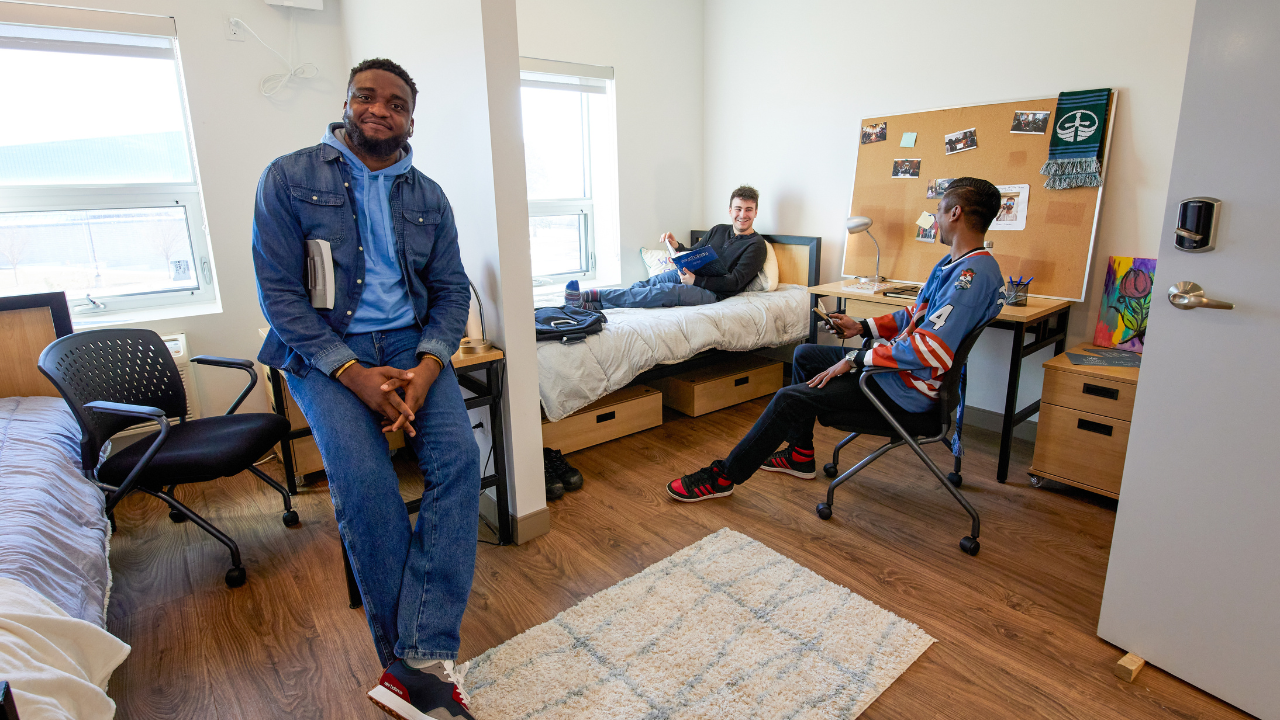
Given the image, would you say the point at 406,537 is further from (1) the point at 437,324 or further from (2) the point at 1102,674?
(2) the point at 1102,674

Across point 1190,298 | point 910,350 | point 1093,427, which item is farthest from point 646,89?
point 1190,298

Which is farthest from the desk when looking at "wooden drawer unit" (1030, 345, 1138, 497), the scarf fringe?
the scarf fringe

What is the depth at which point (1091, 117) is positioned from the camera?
2.72 metres

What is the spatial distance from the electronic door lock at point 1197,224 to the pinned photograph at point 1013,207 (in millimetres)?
1626

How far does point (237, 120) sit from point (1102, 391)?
368cm

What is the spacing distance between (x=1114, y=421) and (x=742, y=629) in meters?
1.62

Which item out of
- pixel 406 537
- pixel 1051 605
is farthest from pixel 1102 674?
pixel 406 537

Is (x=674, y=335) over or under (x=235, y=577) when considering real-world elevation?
over

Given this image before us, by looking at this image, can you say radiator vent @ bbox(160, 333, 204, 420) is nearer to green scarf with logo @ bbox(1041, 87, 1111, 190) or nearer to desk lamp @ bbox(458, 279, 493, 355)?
desk lamp @ bbox(458, 279, 493, 355)

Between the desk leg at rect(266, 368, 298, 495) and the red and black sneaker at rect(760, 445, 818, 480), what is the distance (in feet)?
6.24

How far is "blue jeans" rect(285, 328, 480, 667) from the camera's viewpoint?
4.87 ft

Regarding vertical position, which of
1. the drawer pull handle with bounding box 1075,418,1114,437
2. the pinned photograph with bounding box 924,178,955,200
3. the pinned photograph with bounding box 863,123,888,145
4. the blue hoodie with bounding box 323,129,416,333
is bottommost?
the drawer pull handle with bounding box 1075,418,1114,437

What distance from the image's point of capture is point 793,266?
4.01 m

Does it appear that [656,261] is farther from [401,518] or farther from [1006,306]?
[401,518]
